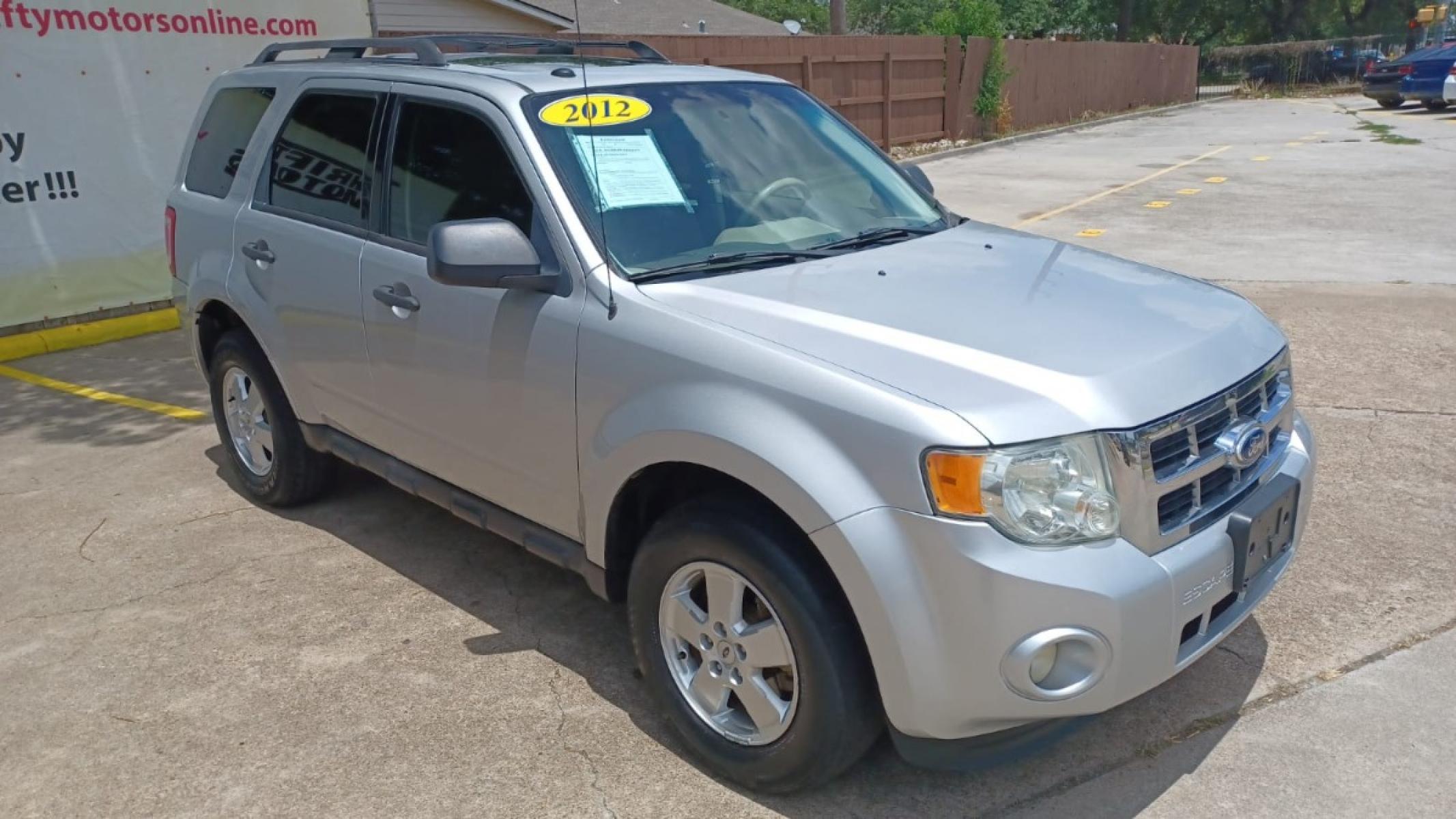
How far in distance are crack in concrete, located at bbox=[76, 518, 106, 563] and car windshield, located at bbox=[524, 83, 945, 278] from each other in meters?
2.81

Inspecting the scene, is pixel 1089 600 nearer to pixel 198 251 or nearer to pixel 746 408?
pixel 746 408

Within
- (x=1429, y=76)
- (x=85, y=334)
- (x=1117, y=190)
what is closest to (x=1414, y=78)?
(x=1429, y=76)

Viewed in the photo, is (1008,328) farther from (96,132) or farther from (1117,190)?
(1117,190)

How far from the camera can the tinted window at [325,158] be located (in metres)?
4.23

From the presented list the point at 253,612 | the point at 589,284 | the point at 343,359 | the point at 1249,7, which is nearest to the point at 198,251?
the point at 343,359

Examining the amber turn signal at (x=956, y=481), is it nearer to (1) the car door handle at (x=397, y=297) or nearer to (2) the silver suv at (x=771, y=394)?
(2) the silver suv at (x=771, y=394)

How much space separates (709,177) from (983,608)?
174 centimetres

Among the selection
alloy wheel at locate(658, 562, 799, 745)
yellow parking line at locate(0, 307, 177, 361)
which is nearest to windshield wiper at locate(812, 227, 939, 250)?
alloy wheel at locate(658, 562, 799, 745)

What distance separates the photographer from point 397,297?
389 centimetres

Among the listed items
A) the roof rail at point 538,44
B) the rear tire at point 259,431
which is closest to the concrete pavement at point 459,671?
the rear tire at point 259,431

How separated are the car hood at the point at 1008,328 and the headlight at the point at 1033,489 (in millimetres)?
48

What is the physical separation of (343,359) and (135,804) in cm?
168

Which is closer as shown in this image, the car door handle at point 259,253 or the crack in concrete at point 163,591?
the crack in concrete at point 163,591

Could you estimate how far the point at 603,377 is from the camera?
321 centimetres
